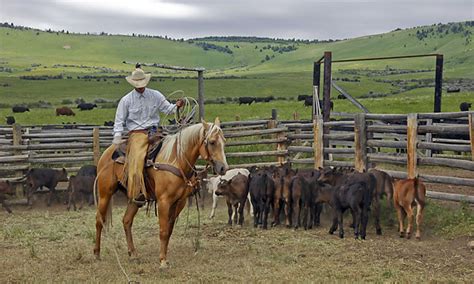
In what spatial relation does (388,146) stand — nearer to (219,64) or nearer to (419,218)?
(419,218)

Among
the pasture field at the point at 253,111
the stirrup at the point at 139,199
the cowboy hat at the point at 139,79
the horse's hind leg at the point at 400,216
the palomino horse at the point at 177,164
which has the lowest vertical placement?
the pasture field at the point at 253,111

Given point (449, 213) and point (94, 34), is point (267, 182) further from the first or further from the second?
point (94, 34)

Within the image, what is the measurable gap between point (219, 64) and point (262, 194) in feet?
468

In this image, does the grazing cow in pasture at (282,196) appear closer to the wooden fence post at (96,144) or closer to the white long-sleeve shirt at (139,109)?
the white long-sleeve shirt at (139,109)

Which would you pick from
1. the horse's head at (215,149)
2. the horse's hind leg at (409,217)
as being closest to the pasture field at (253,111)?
the horse's hind leg at (409,217)

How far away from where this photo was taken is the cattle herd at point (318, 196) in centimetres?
1051

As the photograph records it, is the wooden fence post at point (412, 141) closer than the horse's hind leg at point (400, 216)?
No

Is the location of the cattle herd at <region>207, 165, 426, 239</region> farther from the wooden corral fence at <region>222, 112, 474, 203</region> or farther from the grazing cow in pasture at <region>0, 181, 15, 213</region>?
the grazing cow in pasture at <region>0, 181, 15, 213</region>

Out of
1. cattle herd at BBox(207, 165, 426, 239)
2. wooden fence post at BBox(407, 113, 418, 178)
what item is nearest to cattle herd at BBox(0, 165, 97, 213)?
cattle herd at BBox(207, 165, 426, 239)

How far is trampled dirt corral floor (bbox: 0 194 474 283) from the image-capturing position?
8.21 metres

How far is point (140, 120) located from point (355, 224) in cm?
403

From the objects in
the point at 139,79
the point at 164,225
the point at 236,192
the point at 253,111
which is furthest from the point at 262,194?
the point at 253,111

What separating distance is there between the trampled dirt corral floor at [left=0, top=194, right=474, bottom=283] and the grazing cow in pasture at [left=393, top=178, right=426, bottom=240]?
0.91 feet

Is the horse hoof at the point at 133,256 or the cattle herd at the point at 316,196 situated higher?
the cattle herd at the point at 316,196
